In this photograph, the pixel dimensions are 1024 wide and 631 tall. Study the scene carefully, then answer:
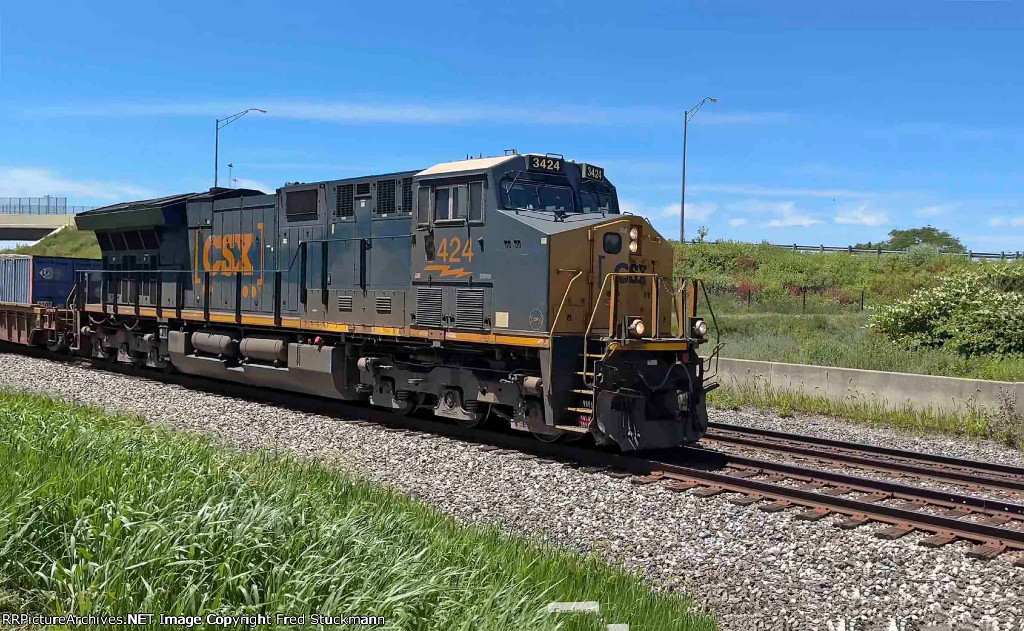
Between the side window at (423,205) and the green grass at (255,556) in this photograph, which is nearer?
the green grass at (255,556)

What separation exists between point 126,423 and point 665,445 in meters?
6.13

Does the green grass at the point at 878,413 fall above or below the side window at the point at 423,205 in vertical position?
below

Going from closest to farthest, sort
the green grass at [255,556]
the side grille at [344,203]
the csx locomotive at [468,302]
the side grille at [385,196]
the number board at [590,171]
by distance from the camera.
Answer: the green grass at [255,556]
the csx locomotive at [468,302]
the number board at [590,171]
the side grille at [385,196]
the side grille at [344,203]

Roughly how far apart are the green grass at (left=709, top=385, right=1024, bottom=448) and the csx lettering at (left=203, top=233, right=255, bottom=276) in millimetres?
8866

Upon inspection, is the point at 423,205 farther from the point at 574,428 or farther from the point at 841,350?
the point at 841,350

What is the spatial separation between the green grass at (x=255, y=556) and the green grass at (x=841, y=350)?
447 inches

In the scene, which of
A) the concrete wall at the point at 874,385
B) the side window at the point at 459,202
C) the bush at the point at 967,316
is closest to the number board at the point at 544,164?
the side window at the point at 459,202

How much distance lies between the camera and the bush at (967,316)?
1597 centimetres

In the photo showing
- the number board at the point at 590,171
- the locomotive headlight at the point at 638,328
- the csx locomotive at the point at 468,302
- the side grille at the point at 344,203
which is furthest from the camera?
the side grille at the point at 344,203

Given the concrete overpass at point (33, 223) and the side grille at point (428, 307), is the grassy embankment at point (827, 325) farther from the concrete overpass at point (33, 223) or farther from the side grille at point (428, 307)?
the concrete overpass at point (33, 223)

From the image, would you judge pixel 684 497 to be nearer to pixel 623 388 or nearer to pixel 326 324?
pixel 623 388

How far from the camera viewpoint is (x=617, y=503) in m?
8.10

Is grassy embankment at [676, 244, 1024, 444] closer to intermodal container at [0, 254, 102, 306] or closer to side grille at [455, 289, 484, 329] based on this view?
side grille at [455, 289, 484, 329]

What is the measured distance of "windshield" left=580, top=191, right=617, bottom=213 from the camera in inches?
443
